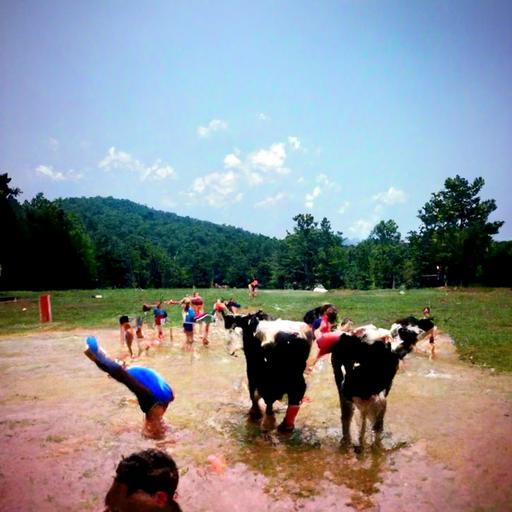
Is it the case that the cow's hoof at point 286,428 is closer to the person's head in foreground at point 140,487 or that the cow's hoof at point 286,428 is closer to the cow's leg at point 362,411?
the cow's leg at point 362,411

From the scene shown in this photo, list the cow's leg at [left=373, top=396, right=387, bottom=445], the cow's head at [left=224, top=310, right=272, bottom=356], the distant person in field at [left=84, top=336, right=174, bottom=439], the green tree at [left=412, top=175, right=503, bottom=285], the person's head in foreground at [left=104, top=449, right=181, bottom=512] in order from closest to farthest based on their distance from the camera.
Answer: the person's head in foreground at [left=104, top=449, right=181, bottom=512], the distant person in field at [left=84, top=336, right=174, bottom=439], the cow's leg at [left=373, top=396, right=387, bottom=445], the cow's head at [left=224, top=310, right=272, bottom=356], the green tree at [left=412, top=175, right=503, bottom=285]

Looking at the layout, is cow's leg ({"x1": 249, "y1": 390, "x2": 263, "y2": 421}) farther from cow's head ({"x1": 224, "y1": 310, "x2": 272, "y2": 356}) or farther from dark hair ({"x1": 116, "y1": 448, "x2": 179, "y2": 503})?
dark hair ({"x1": 116, "y1": 448, "x2": 179, "y2": 503})

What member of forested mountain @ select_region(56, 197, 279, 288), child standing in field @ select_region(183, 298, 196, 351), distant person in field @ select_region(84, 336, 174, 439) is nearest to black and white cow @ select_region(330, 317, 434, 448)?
distant person in field @ select_region(84, 336, 174, 439)

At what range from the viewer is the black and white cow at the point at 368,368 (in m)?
6.01

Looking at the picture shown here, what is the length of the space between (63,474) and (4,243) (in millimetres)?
42791

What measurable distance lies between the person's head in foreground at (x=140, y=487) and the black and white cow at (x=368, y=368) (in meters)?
3.97

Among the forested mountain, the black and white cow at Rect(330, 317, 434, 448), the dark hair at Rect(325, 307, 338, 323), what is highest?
the forested mountain

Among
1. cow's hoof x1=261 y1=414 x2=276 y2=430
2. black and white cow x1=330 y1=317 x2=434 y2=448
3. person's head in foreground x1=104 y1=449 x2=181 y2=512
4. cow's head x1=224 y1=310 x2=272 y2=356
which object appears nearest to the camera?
person's head in foreground x1=104 y1=449 x2=181 y2=512

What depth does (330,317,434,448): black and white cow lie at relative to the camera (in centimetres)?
601

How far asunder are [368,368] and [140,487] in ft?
13.4

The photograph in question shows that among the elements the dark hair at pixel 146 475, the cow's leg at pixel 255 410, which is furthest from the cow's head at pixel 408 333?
the dark hair at pixel 146 475

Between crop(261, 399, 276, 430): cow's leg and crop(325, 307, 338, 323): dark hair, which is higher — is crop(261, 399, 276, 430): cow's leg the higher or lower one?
the lower one

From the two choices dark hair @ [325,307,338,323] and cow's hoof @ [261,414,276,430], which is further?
dark hair @ [325,307,338,323]

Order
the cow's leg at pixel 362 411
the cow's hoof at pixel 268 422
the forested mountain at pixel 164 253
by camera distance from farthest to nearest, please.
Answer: the forested mountain at pixel 164 253 → the cow's hoof at pixel 268 422 → the cow's leg at pixel 362 411
